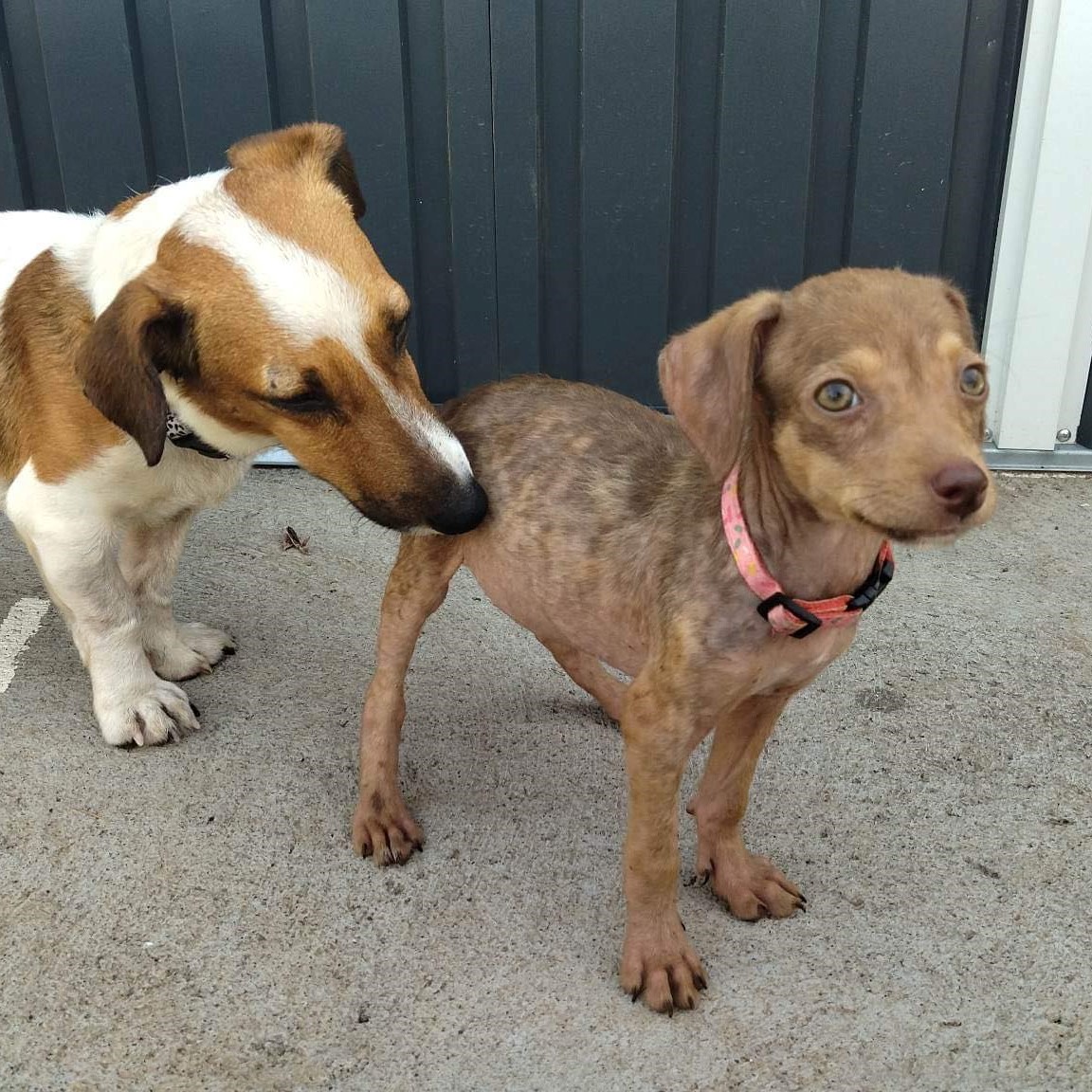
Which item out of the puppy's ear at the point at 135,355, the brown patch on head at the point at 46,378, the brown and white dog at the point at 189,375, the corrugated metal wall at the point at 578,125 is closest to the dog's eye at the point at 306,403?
the brown and white dog at the point at 189,375

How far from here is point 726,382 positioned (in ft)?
6.82

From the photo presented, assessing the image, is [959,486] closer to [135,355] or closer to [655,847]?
[655,847]

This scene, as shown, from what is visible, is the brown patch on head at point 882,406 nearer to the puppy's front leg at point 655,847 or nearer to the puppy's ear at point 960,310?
the puppy's ear at point 960,310

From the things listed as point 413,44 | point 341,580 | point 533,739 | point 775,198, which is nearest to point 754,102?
point 775,198

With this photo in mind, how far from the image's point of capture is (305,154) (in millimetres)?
3020

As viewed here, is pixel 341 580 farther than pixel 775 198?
No

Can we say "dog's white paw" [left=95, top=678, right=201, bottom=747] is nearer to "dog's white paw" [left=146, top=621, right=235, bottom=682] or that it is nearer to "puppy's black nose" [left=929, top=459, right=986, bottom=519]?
"dog's white paw" [left=146, top=621, right=235, bottom=682]

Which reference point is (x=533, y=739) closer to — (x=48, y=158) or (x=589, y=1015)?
(x=589, y=1015)

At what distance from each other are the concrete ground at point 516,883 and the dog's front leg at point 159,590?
140 mm

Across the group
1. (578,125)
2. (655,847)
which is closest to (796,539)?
(655,847)

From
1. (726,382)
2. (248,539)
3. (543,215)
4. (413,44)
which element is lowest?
(248,539)

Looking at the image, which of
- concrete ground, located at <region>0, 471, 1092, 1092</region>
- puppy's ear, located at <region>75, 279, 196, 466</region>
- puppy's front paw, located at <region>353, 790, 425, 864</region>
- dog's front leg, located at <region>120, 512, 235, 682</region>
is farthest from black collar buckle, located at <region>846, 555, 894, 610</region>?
dog's front leg, located at <region>120, 512, 235, 682</region>

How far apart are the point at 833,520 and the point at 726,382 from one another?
0.36 meters

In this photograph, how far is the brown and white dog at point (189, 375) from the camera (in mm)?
2582
